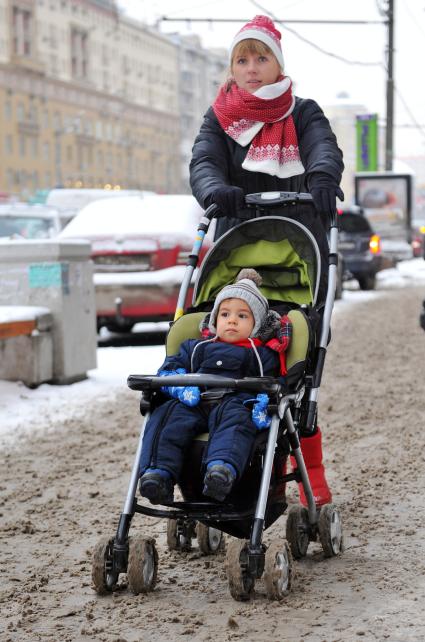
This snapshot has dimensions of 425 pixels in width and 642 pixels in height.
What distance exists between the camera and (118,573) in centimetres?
423

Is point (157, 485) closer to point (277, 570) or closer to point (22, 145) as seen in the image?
point (277, 570)

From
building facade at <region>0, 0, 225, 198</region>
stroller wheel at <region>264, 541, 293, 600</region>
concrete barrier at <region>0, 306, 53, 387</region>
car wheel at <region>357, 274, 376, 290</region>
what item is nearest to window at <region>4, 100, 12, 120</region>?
building facade at <region>0, 0, 225, 198</region>

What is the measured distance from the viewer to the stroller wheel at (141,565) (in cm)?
418

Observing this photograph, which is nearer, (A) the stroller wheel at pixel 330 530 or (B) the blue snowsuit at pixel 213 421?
(B) the blue snowsuit at pixel 213 421

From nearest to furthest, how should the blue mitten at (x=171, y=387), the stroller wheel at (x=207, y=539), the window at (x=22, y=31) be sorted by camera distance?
the blue mitten at (x=171, y=387) → the stroller wheel at (x=207, y=539) → the window at (x=22, y=31)

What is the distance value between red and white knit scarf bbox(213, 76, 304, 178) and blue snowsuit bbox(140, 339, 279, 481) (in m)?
0.95

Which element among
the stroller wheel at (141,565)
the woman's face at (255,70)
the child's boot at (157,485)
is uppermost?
the woman's face at (255,70)

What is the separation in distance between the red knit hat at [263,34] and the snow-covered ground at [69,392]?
3390 millimetres

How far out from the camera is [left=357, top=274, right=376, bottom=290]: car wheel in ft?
81.5

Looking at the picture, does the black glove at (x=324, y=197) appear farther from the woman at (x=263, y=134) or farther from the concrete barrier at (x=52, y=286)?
the concrete barrier at (x=52, y=286)

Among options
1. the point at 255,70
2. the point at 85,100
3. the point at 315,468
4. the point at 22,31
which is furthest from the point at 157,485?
the point at 85,100

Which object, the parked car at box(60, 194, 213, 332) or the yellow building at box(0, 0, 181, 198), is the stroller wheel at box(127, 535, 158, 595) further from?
the yellow building at box(0, 0, 181, 198)

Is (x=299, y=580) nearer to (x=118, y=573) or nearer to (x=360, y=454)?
(x=118, y=573)

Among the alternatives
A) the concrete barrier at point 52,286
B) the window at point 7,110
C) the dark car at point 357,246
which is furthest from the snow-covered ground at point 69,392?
the window at point 7,110
